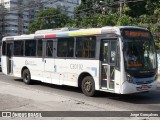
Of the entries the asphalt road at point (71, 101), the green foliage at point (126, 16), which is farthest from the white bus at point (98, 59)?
the green foliage at point (126, 16)

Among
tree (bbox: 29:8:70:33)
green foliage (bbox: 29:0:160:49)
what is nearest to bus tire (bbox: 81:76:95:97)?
green foliage (bbox: 29:0:160:49)

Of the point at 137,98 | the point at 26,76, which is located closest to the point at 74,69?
the point at 137,98

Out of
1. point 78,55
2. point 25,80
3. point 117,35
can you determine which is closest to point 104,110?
point 117,35

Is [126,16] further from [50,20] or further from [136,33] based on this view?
[50,20]

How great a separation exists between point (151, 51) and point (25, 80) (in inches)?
310

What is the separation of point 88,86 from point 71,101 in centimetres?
155

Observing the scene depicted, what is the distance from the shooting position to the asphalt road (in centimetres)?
1097

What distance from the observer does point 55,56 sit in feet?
51.4

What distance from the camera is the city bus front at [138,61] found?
1205 centimetres

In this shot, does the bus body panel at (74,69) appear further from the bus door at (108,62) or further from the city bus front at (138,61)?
the city bus front at (138,61)

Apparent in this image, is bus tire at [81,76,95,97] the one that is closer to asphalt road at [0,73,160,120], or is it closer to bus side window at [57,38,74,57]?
asphalt road at [0,73,160,120]

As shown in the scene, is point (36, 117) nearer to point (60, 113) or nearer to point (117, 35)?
point (60, 113)

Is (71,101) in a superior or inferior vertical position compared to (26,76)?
inferior

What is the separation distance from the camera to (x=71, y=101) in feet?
40.2
